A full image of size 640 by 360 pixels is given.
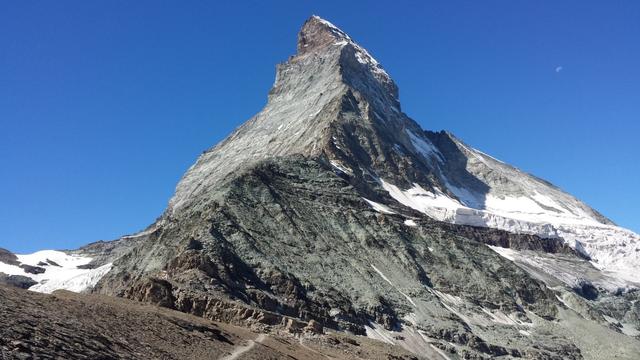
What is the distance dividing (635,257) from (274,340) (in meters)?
173

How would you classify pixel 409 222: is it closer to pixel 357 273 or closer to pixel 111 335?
pixel 357 273

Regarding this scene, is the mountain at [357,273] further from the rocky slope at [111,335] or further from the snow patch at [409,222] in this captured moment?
the rocky slope at [111,335]

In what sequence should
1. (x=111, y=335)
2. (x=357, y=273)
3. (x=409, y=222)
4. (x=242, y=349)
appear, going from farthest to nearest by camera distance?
(x=409, y=222) < (x=357, y=273) < (x=242, y=349) < (x=111, y=335)

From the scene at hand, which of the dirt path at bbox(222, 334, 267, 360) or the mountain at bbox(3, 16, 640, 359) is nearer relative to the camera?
the dirt path at bbox(222, 334, 267, 360)

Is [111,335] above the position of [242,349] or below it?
below

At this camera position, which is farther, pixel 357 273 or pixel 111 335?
pixel 357 273

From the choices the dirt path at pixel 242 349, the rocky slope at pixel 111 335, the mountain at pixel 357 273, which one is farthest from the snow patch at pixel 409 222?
the dirt path at pixel 242 349

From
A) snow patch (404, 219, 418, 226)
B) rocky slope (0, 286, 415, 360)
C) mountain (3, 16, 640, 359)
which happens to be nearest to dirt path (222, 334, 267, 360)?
rocky slope (0, 286, 415, 360)

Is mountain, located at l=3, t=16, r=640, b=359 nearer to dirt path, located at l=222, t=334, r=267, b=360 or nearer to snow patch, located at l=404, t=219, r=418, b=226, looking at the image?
snow patch, located at l=404, t=219, r=418, b=226

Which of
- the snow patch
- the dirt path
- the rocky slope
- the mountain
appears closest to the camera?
the rocky slope

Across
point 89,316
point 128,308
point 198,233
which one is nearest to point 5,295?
point 89,316

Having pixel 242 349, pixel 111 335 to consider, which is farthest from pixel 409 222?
pixel 111 335

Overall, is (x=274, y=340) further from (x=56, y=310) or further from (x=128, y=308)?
(x=56, y=310)

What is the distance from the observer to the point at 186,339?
34438mm
